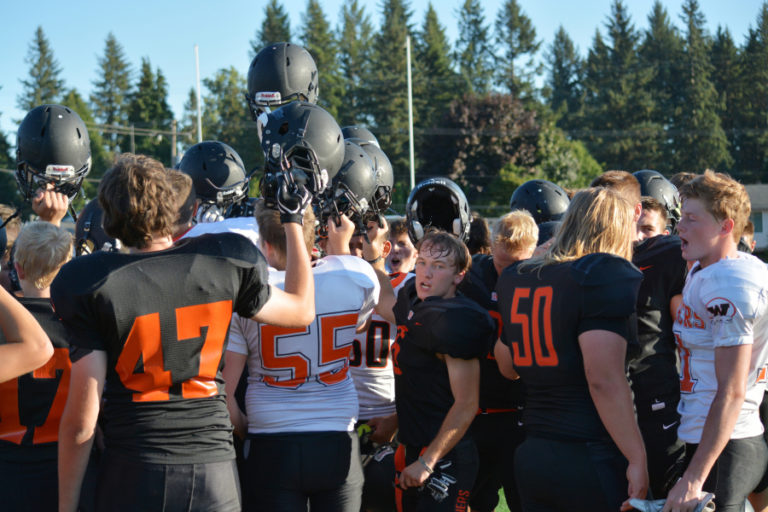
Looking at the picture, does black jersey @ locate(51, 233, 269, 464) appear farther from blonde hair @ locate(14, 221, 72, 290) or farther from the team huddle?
blonde hair @ locate(14, 221, 72, 290)

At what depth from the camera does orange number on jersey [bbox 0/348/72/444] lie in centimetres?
343

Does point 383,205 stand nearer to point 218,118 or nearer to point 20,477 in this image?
point 20,477

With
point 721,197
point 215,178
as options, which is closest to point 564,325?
point 721,197

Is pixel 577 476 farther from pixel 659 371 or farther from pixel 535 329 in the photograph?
pixel 659 371

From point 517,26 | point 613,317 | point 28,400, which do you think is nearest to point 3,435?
point 28,400

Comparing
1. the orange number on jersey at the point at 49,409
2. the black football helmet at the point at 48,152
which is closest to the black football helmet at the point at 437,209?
the black football helmet at the point at 48,152

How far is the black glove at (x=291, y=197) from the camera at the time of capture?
3.02 metres

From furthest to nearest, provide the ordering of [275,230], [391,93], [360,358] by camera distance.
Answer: [391,93]
[360,358]
[275,230]

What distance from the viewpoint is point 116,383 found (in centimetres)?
282

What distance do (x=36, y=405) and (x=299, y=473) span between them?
1259mm

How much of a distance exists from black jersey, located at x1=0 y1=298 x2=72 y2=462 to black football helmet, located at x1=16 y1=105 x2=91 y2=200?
236 centimetres

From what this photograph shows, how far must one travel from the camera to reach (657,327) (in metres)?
3.93

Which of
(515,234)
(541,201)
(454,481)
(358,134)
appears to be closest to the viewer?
(454,481)

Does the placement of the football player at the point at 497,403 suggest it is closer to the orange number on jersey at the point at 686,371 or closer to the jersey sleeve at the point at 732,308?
the orange number on jersey at the point at 686,371
